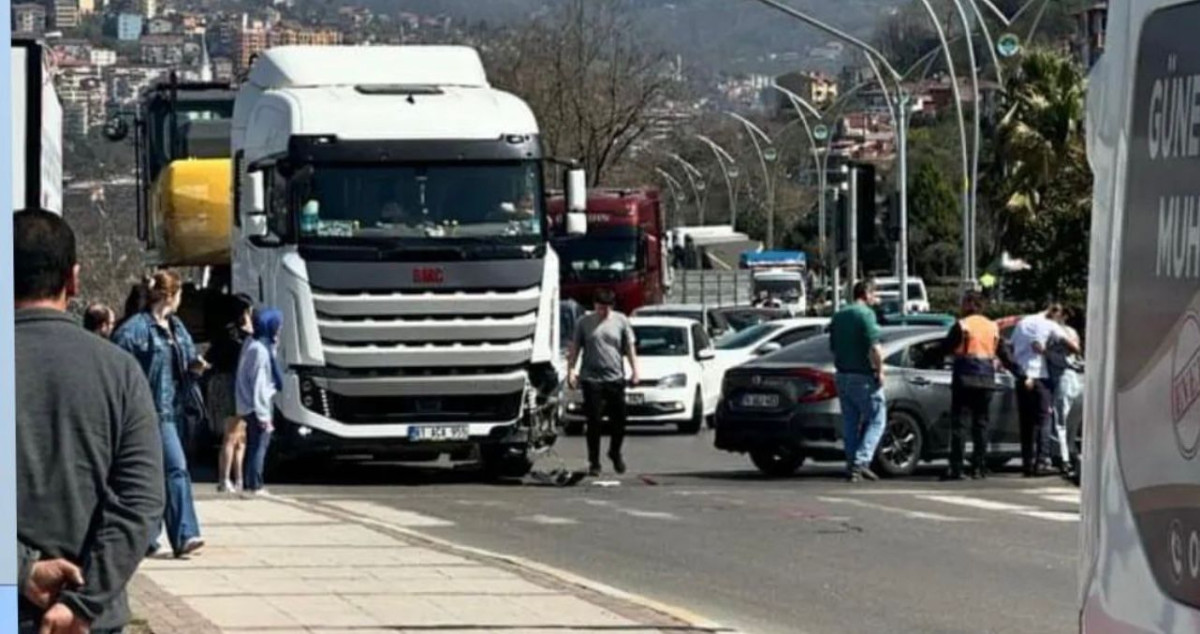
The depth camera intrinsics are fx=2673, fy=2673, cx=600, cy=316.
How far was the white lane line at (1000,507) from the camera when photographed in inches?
786

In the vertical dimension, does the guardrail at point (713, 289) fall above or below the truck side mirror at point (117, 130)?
below

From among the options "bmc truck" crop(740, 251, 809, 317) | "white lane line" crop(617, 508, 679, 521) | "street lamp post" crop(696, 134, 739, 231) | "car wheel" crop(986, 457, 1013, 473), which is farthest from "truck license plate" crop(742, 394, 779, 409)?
"street lamp post" crop(696, 134, 739, 231)

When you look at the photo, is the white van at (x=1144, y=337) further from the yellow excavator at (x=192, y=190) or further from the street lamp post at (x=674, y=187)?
the street lamp post at (x=674, y=187)

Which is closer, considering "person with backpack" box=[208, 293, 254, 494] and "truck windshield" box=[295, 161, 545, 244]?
"person with backpack" box=[208, 293, 254, 494]

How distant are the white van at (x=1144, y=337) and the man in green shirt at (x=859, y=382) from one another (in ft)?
62.3

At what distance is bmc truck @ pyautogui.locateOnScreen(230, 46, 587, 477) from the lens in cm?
2391

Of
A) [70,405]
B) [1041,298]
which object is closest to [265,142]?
[70,405]

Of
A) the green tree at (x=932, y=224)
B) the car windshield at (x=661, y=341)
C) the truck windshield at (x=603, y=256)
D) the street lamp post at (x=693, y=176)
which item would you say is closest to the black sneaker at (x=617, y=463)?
the car windshield at (x=661, y=341)

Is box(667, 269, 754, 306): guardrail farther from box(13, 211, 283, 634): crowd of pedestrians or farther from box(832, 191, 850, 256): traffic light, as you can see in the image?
box(13, 211, 283, 634): crowd of pedestrians

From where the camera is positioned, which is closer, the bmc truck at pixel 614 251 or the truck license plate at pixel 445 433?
the truck license plate at pixel 445 433

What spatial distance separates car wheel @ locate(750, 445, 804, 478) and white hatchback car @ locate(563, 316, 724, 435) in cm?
847

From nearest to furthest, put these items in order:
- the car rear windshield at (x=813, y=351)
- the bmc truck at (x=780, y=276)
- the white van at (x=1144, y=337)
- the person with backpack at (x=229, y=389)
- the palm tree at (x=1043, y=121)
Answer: the white van at (x=1144, y=337) → the person with backpack at (x=229, y=389) → the car rear windshield at (x=813, y=351) → the palm tree at (x=1043, y=121) → the bmc truck at (x=780, y=276)

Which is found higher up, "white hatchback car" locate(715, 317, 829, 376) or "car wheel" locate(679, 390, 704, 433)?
"white hatchback car" locate(715, 317, 829, 376)

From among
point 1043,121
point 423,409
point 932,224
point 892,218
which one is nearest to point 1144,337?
point 423,409
